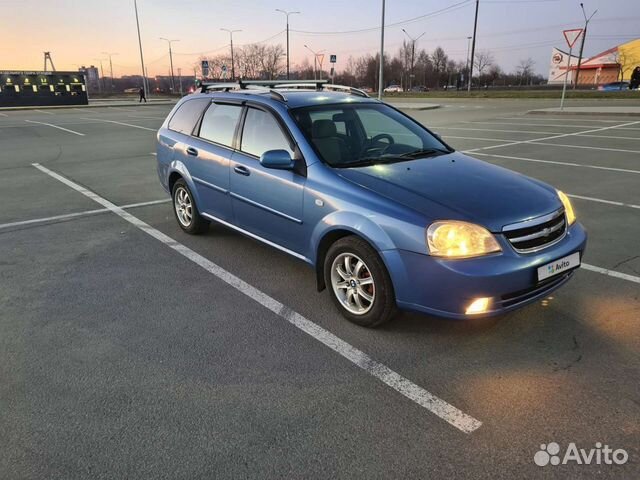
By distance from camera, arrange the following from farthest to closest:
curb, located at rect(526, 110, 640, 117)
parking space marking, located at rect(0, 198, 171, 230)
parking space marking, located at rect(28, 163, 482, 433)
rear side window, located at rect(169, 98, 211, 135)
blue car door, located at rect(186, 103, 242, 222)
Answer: curb, located at rect(526, 110, 640, 117) < parking space marking, located at rect(0, 198, 171, 230) < rear side window, located at rect(169, 98, 211, 135) < blue car door, located at rect(186, 103, 242, 222) < parking space marking, located at rect(28, 163, 482, 433)

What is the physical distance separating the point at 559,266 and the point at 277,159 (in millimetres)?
2217

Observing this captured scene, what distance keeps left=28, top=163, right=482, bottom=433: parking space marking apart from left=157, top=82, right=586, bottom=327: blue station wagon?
0.30m

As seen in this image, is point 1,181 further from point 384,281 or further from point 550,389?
point 550,389

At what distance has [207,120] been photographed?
5.30 m

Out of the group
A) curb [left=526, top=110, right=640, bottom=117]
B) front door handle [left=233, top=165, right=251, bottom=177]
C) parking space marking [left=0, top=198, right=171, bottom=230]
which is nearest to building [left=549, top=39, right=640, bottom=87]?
curb [left=526, top=110, right=640, bottom=117]

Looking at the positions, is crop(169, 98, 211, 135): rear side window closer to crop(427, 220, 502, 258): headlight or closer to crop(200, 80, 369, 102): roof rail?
crop(200, 80, 369, 102): roof rail

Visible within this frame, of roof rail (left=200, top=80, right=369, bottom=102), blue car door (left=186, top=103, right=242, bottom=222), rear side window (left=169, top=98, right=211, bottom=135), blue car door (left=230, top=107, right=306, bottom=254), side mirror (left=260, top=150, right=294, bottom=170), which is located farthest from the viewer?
rear side window (left=169, top=98, right=211, bottom=135)

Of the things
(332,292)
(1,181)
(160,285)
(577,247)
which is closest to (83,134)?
(1,181)

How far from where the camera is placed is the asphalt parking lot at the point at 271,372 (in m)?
2.43

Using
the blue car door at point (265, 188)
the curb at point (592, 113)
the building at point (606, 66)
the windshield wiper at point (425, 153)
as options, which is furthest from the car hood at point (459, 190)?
the building at point (606, 66)

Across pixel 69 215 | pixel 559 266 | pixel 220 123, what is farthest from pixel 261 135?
pixel 69 215

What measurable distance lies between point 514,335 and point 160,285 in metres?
3.01

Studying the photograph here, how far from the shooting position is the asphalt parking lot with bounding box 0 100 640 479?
2.43m

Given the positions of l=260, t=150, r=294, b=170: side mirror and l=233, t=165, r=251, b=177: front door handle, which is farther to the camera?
l=233, t=165, r=251, b=177: front door handle
